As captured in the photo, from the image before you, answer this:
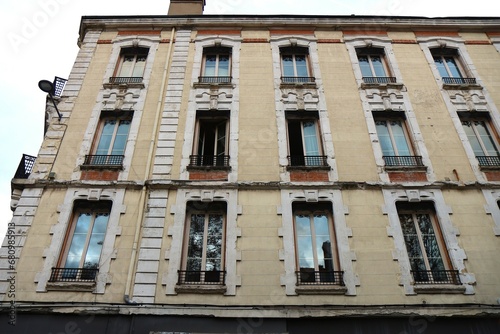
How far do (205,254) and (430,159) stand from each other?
6.39m

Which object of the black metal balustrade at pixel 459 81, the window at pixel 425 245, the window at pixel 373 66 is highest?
the window at pixel 373 66

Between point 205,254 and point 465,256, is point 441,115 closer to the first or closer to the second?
point 465,256

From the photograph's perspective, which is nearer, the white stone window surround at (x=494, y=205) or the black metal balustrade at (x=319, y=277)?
the black metal balustrade at (x=319, y=277)

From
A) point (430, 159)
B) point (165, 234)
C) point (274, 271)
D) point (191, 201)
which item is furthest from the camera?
point (430, 159)

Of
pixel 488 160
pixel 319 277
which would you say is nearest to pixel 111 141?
pixel 319 277

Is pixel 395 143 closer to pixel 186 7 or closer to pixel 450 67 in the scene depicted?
pixel 450 67

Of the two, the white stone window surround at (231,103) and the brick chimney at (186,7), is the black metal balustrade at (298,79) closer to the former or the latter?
the white stone window surround at (231,103)

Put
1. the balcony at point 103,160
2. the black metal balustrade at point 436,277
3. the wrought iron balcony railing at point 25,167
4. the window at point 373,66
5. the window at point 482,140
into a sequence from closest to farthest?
1. the black metal balustrade at point 436,277
2. the wrought iron balcony railing at point 25,167
3. the balcony at point 103,160
4. the window at point 482,140
5. the window at point 373,66

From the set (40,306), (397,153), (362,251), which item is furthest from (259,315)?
(397,153)

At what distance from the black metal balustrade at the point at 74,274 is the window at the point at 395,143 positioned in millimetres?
7734

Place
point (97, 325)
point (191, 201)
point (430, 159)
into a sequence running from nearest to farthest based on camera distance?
point (97, 325), point (191, 201), point (430, 159)

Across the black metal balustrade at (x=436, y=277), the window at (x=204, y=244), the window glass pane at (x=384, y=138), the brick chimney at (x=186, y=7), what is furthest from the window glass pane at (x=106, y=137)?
the black metal balustrade at (x=436, y=277)

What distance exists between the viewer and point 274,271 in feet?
27.9

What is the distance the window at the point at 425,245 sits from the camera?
336 inches
